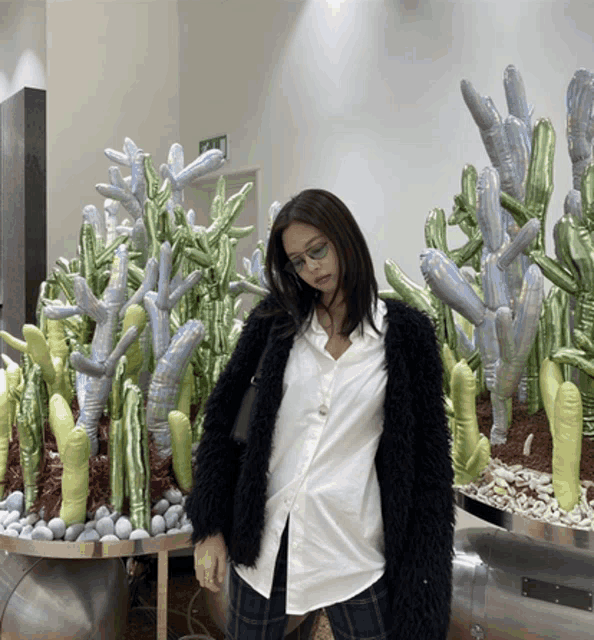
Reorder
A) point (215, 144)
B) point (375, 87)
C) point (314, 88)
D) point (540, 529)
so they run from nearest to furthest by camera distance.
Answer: point (540, 529), point (375, 87), point (314, 88), point (215, 144)

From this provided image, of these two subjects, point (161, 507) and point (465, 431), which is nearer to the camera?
point (465, 431)

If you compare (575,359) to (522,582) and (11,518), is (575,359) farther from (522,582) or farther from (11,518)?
(11,518)

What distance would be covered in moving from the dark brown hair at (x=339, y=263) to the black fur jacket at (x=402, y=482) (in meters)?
0.05

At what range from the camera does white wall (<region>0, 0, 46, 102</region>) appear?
5.17 metres

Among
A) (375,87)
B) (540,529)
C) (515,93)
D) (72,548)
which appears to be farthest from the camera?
(375,87)

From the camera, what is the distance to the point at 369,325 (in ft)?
3.60

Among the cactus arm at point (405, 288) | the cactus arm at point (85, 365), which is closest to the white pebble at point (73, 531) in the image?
the cactus arm at point (85, 365)

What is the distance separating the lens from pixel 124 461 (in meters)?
1.66

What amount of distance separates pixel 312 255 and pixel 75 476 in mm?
865

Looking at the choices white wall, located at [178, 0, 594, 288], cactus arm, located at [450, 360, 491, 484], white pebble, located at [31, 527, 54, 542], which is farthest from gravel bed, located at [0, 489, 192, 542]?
white wall, located at [178, 0, 594, 288]

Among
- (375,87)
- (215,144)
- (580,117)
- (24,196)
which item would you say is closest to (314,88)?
(375,87)

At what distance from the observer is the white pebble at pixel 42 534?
154cm

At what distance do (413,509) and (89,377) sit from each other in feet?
3.42

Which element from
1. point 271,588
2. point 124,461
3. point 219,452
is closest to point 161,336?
point 124,461
